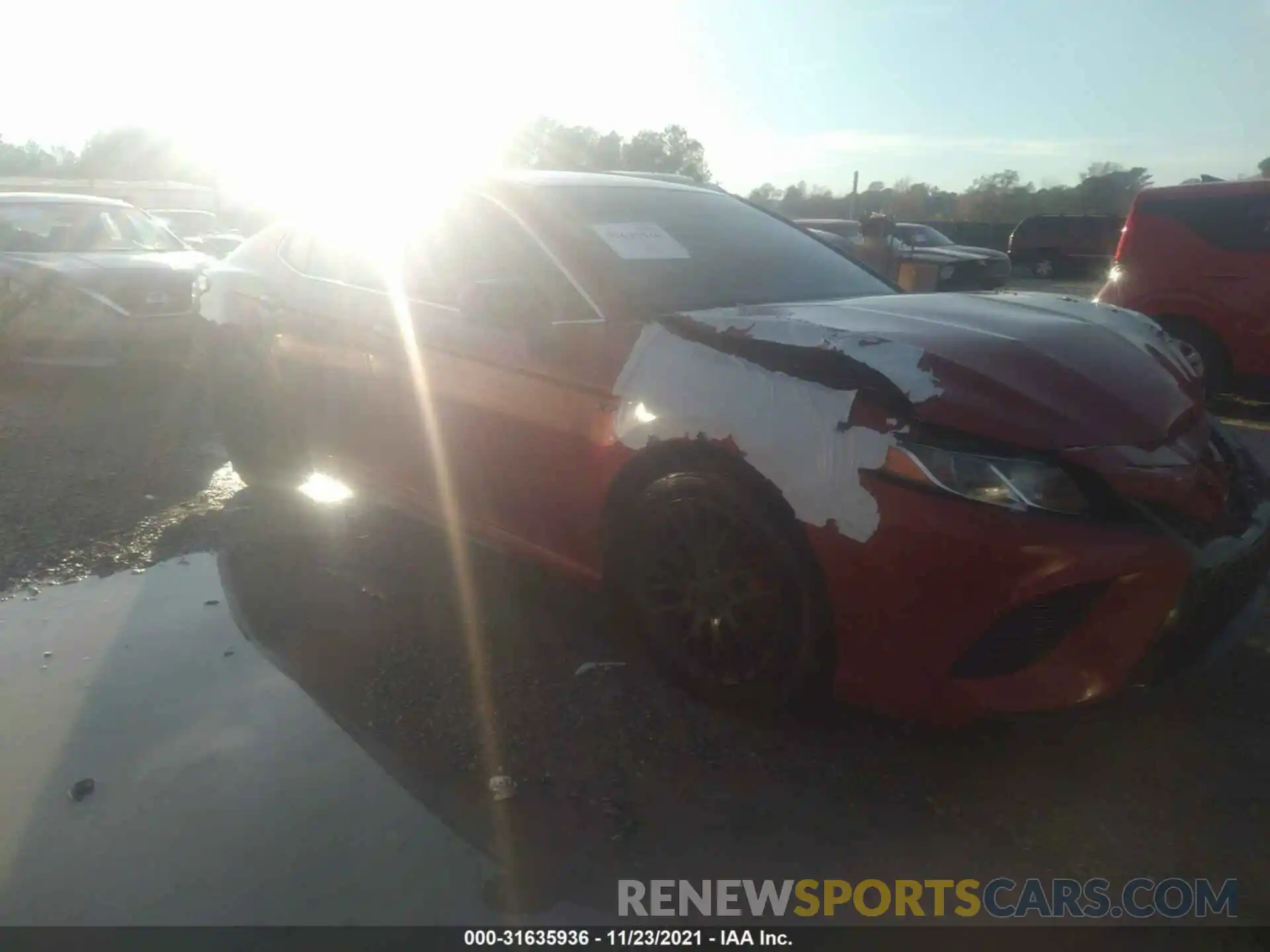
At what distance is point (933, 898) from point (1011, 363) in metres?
1.33

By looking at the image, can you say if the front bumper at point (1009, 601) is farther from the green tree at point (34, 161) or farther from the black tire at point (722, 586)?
the green tree at point (34, 161)

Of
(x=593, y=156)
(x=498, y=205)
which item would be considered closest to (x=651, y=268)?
(x=498, y=205)

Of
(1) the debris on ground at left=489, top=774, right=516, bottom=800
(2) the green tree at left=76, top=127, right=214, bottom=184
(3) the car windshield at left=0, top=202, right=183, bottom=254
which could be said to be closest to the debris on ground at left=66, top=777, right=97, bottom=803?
(1) the debris on ground at left=489, top=774, right=516, bottom=800

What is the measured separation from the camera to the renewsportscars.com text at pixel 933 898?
84.9 inches

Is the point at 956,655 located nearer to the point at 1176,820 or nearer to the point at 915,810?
the point at 915,810

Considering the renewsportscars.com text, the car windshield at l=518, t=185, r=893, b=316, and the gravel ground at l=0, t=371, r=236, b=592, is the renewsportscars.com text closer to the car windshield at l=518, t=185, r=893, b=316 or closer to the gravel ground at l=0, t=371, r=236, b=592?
the car windshield at l=518, t=185, r=893, b=316

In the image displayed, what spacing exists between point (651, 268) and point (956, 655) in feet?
5.37

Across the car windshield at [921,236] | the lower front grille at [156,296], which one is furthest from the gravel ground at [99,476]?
the car windshield at [921,236]

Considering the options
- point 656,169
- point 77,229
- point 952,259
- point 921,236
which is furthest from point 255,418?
point 656,169

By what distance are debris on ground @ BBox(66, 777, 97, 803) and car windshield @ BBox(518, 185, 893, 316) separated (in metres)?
2.00

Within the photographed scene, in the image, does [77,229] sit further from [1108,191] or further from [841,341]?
[1108,191]

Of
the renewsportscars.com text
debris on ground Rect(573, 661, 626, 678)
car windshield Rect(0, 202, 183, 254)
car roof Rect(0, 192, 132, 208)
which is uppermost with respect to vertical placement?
car roof Rect(0, 192, 132, 208)

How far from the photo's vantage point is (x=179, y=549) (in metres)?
4.35

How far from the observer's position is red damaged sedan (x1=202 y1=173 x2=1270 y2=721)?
2.29 meters
